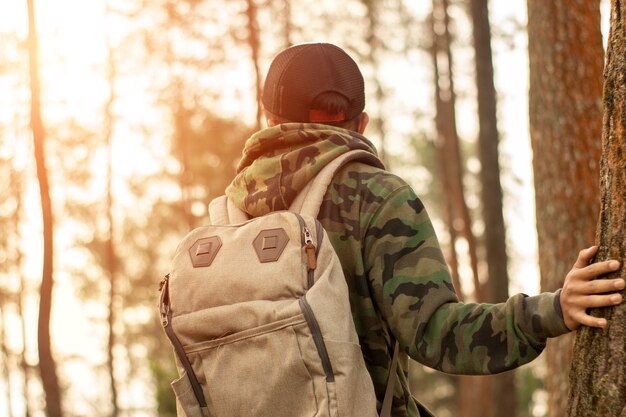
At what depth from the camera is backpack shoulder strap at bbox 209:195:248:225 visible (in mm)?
2859

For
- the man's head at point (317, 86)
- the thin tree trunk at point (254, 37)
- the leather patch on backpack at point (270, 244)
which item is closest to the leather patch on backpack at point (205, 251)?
the leather patch on backpack at point (270, 244)

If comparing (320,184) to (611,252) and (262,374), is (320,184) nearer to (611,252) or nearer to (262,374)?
(262,374)

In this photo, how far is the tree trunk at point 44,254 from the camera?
13.1 m

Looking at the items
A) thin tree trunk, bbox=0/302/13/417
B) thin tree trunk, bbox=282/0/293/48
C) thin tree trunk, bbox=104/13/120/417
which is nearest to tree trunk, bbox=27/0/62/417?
thin tree trunk, bbox=282/0/293/48

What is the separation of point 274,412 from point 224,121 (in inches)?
766

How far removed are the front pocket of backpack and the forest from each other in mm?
10402

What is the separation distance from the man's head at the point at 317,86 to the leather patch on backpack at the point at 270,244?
16.7 inches

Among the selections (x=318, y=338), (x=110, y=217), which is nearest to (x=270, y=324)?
(x=318, y=338)

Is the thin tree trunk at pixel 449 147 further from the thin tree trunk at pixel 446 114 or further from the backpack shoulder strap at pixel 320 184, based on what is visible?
the backpack shoulder strap at pixel 320 184

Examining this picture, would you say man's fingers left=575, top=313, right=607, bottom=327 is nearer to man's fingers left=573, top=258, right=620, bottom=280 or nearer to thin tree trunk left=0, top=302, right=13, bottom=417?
man's fingers left=573, top=258, right=620, bottom=280

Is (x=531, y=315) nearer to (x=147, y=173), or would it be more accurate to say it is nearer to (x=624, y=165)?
(x=624, y=165)

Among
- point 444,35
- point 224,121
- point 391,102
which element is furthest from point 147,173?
point 444,35

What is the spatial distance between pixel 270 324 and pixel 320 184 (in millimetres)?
430

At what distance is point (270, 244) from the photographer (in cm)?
256
